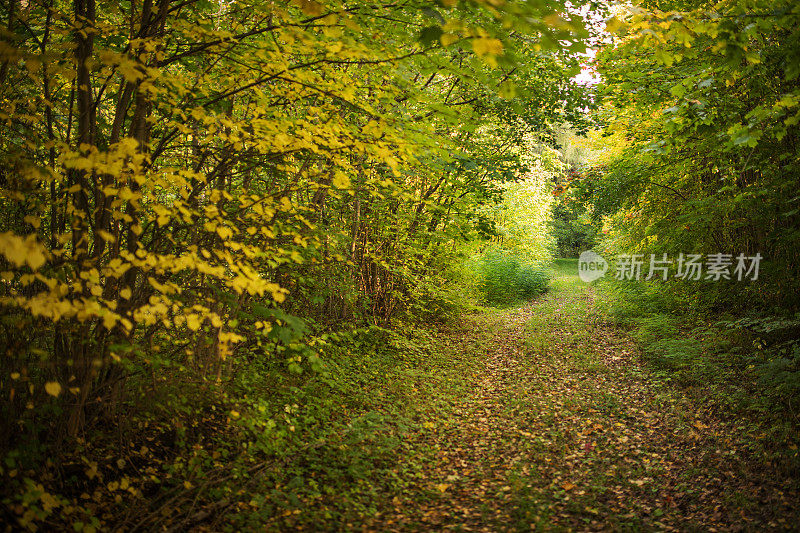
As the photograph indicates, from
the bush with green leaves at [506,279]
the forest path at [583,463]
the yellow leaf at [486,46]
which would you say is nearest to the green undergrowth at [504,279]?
the bush with green leaves at [506,279]

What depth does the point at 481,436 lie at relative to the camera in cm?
542

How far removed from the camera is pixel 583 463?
471 cm

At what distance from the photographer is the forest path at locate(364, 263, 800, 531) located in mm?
3713

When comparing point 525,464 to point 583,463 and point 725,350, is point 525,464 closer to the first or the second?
point 583,463

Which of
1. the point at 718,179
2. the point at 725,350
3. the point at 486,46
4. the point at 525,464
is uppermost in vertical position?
the point at 718,179

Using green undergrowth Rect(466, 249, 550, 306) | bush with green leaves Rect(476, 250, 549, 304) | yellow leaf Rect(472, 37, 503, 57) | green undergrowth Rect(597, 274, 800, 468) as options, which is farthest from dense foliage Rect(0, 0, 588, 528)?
bush with green leaves Rect(476, 250, 549, 304)

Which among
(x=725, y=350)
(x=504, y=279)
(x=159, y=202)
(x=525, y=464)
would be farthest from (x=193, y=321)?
(x=504, y=279)

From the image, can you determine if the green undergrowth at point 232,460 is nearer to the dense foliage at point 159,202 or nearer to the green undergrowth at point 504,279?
the dense foliage at point 159,202

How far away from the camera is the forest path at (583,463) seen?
12.2ft

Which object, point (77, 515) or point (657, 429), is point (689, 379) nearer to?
point (657, 429)

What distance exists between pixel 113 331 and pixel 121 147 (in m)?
1.44

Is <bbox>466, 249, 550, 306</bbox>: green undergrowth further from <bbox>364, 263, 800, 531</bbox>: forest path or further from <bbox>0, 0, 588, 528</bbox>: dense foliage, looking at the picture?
<bbox>0, 0, 588, 528</bbox>: dense foliage

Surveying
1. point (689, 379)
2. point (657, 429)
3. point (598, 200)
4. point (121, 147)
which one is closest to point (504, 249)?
point (598, 200)

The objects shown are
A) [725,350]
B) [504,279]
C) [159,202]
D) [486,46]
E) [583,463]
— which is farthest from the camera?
[504,279]
